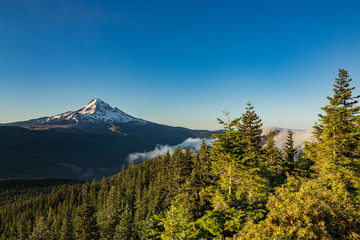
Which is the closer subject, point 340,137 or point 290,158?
point 340,137

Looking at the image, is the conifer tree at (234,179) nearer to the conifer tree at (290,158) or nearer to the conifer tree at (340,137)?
the conifer tree at (340,137)

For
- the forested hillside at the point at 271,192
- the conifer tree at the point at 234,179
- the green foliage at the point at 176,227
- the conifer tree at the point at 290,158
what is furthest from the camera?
the conifer tree at the point at 290,158

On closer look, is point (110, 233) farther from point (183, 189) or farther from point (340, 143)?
point (340, 143)

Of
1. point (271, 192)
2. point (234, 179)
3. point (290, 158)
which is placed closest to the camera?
point (234, 179)

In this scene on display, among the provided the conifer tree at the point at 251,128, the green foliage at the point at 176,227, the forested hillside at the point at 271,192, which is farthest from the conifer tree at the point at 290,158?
the green foliage at the point at 176,227

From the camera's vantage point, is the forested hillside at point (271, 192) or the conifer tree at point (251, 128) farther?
the conifer tree at point (251, 128)

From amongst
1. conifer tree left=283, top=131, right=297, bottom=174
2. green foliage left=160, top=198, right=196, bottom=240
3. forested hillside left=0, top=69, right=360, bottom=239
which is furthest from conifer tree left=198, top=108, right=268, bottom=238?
conifer tree left=283, top=131, right=297, bottom=174

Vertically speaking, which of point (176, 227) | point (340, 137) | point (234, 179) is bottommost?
point (176, 227)

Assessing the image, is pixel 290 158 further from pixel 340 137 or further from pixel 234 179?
pixel 234 179

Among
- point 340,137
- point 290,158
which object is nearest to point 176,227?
point 340,137

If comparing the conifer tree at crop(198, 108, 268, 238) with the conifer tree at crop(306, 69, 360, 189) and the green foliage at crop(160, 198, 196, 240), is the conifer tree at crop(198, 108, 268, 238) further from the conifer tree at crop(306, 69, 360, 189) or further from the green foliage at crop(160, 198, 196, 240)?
the conifer tree at crop(306, 69, 360, 189)

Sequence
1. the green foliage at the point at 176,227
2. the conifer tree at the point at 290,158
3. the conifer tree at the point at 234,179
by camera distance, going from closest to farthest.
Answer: the conifer tree at the point at 234,179
the green foliage at the point at 176,227
the conifer tree at the point at 290,158

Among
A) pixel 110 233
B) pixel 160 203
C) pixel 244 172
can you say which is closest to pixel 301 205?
pixel 244 172

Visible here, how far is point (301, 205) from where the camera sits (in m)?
11.8
